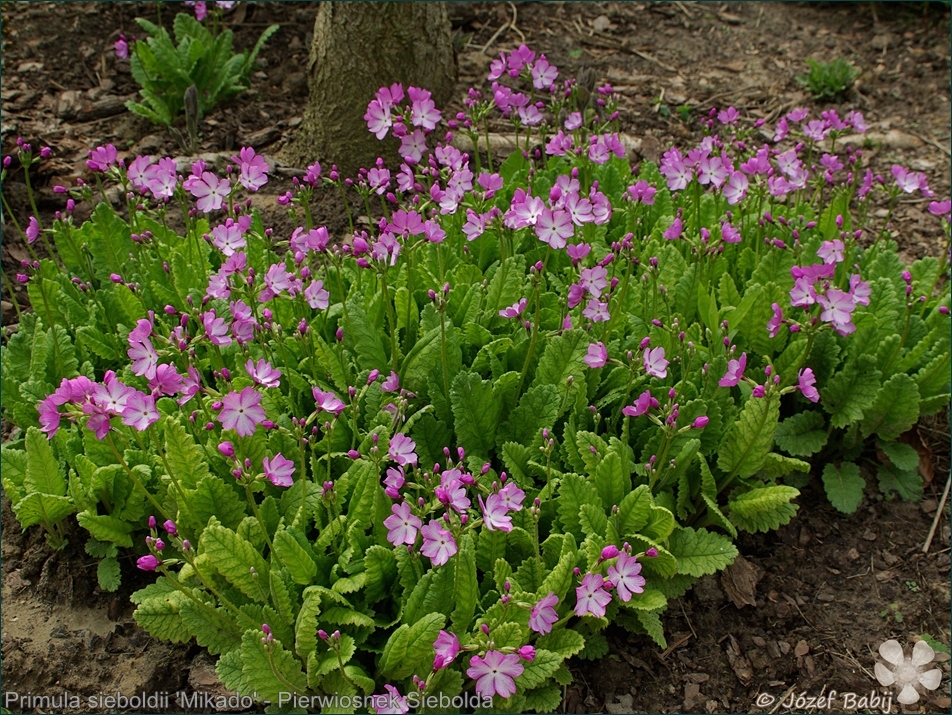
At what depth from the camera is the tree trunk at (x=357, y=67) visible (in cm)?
488

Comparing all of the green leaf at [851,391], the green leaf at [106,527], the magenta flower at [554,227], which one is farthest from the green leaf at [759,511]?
the green leaf at [106,527]

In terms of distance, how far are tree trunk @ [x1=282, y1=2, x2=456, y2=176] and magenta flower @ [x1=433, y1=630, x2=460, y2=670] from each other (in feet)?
10.6

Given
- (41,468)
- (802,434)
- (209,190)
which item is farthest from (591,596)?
(209,190)

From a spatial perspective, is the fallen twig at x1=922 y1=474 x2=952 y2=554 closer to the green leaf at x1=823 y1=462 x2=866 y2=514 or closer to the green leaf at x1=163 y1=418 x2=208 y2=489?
the green leaf at x1=823 y1=462 x2=866 y2=514

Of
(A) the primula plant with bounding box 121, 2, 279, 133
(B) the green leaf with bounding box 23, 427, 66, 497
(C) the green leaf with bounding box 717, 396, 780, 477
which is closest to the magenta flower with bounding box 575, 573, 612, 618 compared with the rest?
(C) the green leaf with bounding box 717, 396, 780, 477

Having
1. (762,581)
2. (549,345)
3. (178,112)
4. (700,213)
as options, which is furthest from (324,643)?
(178,112)

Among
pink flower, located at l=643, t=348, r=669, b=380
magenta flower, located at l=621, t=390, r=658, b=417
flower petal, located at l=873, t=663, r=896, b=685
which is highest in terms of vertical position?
pink flower, located at l=643, t=348, r=669, b=380

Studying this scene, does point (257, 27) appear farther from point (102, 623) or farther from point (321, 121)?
point (102, 623)

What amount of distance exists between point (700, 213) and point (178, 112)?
10.7 ft

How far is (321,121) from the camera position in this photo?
5066 mm

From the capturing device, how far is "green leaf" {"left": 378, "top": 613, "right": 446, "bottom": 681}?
2.57 metres

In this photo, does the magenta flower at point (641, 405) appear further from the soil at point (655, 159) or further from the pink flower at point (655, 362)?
the soil at point (655, 159)

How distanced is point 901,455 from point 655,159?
2.53 meters

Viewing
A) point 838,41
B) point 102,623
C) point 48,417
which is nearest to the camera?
point 48,417
